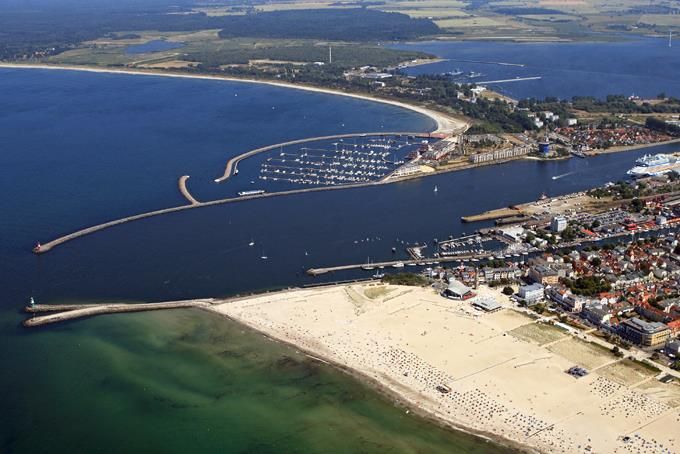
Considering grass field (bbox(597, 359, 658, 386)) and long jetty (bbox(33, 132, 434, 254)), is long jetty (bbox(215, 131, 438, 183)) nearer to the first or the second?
long jetty (bbox(33, 132, 434, 254))

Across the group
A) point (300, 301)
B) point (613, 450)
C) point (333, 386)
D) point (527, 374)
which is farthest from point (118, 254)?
point (613, 450)

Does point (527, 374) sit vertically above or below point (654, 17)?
below

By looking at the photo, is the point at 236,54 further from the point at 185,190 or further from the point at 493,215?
the point at 493,215

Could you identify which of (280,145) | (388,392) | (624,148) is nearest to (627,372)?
(388,392)

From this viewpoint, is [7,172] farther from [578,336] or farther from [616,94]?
[616,94]

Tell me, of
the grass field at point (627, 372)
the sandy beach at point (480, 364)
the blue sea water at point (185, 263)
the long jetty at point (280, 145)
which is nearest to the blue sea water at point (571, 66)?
the long jetty at point (280, 145)

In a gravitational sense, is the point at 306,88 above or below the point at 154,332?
above

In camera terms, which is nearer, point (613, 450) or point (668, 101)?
point (613, 450)

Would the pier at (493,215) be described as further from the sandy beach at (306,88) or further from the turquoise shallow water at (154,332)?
the sandy beach at (306,88)
